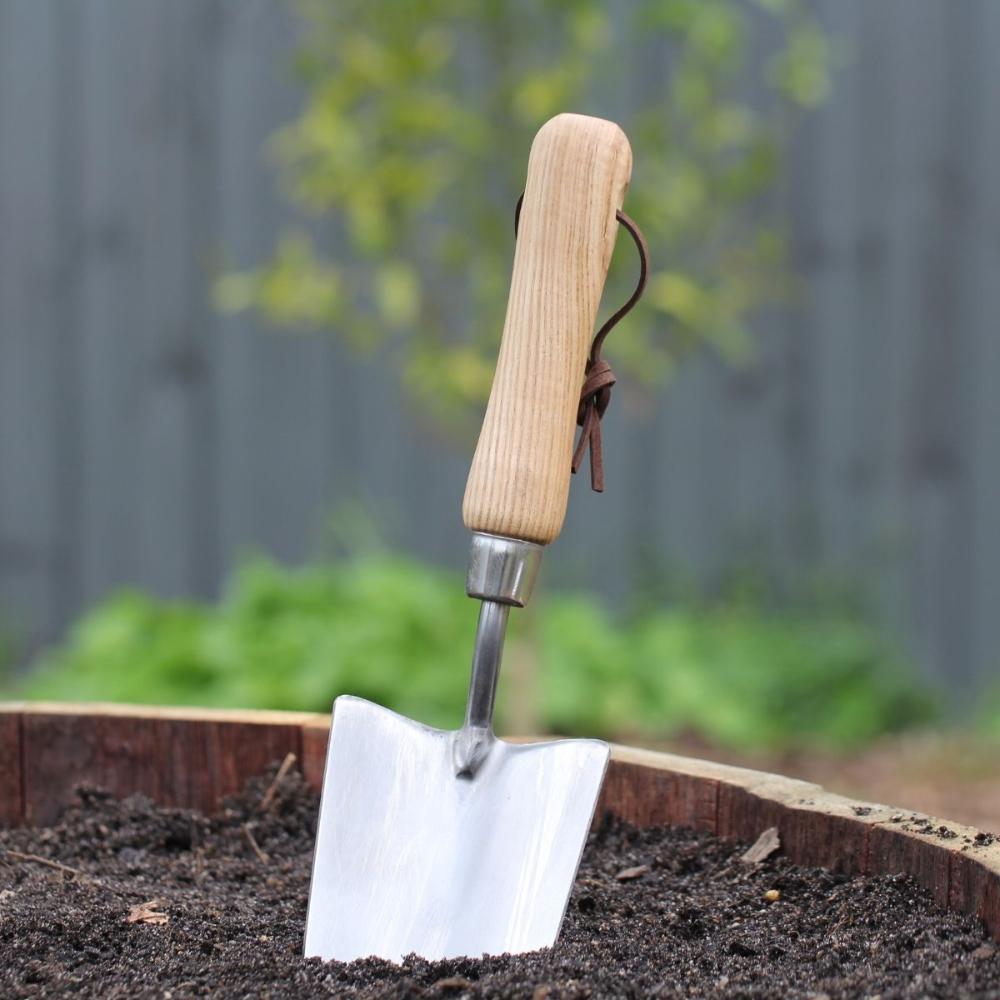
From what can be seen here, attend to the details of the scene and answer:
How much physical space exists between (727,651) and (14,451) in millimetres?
1900

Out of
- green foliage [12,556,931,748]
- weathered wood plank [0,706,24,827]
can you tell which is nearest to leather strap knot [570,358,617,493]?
weathered wood plank [0,706,24,827]

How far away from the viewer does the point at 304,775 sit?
1467 millimetres

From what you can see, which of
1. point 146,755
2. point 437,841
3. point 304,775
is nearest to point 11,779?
point 146,755

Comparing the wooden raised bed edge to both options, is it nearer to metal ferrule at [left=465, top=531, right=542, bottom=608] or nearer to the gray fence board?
metal ferrule at [left=465, top=531, right=542, bottom=608]

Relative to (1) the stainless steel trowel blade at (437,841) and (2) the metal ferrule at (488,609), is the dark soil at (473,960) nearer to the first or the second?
(1) the stainless steel trowel blade at (437,841)

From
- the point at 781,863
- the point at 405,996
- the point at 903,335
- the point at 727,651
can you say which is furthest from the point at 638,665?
the point at 405,996

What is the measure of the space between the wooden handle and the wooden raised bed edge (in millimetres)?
329

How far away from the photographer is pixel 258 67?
11.8 ft

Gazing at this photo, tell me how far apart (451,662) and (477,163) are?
3.43 ft

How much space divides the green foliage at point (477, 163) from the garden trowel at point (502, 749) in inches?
51.2

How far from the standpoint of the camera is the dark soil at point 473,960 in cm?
97

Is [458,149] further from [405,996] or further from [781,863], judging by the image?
[405,996]

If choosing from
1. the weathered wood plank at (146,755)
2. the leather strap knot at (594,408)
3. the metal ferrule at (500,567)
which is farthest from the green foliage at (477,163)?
the metal ferrule at (500,567)

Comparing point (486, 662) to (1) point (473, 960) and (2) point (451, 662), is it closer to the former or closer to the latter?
(1) point (473, 960)
